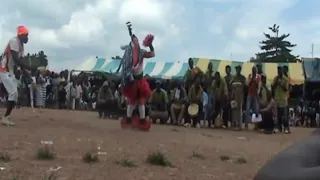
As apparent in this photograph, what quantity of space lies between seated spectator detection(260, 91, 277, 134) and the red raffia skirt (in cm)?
357

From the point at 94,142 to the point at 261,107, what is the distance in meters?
7.00

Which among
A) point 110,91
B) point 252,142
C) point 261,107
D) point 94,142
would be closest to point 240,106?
point 261,107

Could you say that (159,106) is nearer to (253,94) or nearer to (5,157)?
(253,94)

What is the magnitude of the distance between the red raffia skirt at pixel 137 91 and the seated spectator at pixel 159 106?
4.22 m

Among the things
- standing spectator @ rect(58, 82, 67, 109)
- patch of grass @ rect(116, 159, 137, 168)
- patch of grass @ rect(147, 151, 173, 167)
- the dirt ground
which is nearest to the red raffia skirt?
the dirt ground

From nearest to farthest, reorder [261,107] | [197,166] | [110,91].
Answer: [197,166] → [261,107] → [110,91]

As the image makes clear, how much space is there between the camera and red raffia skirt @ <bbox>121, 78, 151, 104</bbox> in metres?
11.7

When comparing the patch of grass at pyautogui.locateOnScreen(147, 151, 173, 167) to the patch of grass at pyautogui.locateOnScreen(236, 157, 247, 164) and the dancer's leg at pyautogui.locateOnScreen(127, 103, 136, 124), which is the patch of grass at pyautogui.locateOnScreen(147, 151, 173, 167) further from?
the dancer's leg at pyautogui.locateOnScreen(127, 103, 136, 124)

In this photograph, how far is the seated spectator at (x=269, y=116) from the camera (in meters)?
13.9

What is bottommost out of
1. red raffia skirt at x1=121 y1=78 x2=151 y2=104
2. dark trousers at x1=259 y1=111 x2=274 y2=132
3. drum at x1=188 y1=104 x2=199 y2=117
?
dark trousers at x1=259 y1=111 x2=274 y2=132

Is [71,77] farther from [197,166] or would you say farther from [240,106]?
[197,166]

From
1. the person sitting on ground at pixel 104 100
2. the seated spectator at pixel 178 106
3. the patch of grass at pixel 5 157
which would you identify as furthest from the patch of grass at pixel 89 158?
the person sitting on ground at pixel 104 100

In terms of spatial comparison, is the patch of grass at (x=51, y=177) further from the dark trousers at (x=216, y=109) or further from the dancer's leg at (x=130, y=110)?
the dark trousers at (x=216, y=109)

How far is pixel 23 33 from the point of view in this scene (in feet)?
35.6
